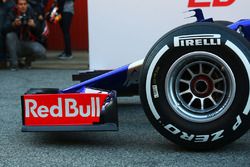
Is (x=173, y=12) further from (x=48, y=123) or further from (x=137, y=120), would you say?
(x=48, y=123)

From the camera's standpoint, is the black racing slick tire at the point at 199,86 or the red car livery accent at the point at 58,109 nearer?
the black racing slick tire at the point at 199,86

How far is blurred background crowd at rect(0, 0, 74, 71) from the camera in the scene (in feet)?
30.6

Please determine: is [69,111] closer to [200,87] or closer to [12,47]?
[200,87]

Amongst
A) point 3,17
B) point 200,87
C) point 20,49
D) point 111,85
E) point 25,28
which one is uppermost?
point 200,87

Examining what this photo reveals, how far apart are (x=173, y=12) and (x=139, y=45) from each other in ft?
1.62

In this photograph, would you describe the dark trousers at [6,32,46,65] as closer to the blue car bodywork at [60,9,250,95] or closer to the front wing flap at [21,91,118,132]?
the blue car bodywork at [60,9,250,95]

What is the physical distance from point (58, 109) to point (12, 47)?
210 inches

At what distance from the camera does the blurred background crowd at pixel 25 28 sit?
9336 millimetres

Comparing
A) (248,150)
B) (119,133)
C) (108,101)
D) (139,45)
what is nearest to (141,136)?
(119,133)

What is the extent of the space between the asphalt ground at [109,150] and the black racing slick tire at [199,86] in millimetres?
145

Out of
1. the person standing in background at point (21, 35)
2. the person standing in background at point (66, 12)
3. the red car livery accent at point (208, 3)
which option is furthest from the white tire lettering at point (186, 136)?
the person standing in background at point (66, 12)

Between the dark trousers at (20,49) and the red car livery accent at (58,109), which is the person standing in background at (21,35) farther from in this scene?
the red car livery accent at (58,109)

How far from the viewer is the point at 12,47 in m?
9.30

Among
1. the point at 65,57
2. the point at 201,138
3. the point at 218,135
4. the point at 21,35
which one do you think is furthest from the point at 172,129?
the point at 65,57
